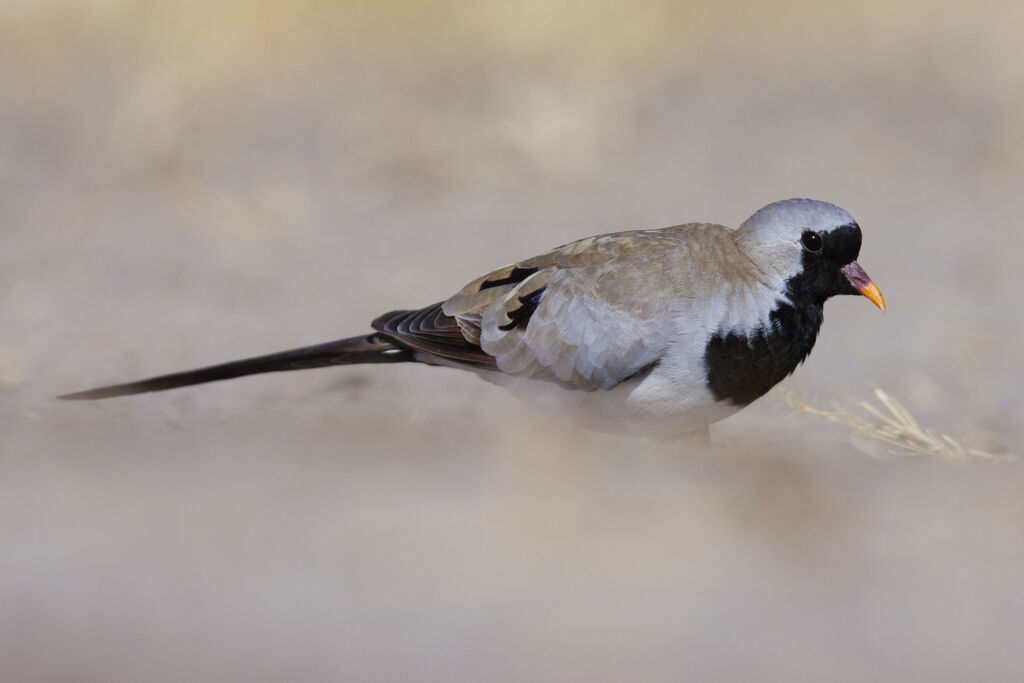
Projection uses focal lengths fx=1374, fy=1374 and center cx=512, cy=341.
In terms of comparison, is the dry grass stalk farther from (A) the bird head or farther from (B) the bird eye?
(B) the bird eye

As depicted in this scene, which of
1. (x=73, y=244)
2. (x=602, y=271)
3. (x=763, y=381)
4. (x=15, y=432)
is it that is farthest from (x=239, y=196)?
(x=763, y=381)

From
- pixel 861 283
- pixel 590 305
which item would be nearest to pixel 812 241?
pixel 861 283

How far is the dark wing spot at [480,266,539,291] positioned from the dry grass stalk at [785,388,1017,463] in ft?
2.85

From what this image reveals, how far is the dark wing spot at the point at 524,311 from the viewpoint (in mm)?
3295

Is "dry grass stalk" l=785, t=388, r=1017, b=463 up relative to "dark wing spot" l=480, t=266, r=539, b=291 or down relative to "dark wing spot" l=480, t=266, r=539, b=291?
down

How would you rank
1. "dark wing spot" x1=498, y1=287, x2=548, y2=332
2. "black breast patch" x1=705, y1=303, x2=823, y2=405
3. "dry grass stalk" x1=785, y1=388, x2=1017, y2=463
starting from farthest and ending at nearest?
"dry grass stalk" x1=785, y1=388, x2=1017, y2=463
"dark wing spot" x1=498, y1=287, x2=548, y2=332
"black breast patch" x1=705, y1=303, x2=823, y2=405

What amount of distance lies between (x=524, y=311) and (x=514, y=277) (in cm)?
14

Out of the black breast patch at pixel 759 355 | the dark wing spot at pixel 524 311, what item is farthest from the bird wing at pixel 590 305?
the black breast patch at pixel 759 355

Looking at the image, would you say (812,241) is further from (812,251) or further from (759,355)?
(759,355)

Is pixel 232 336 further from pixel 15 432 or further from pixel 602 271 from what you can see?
pixel 602 271

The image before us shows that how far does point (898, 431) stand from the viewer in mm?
3549

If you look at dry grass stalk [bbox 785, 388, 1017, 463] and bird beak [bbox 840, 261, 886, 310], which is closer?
bird beak [bbox 840, 261, 886, 310]

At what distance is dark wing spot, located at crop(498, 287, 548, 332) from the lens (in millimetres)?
3295

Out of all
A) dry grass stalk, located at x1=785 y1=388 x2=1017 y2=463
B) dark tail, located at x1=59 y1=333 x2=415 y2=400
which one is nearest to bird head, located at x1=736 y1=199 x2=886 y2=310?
dry grass stalk, located at x1=785 y1=388 x2=1017 y2=463
